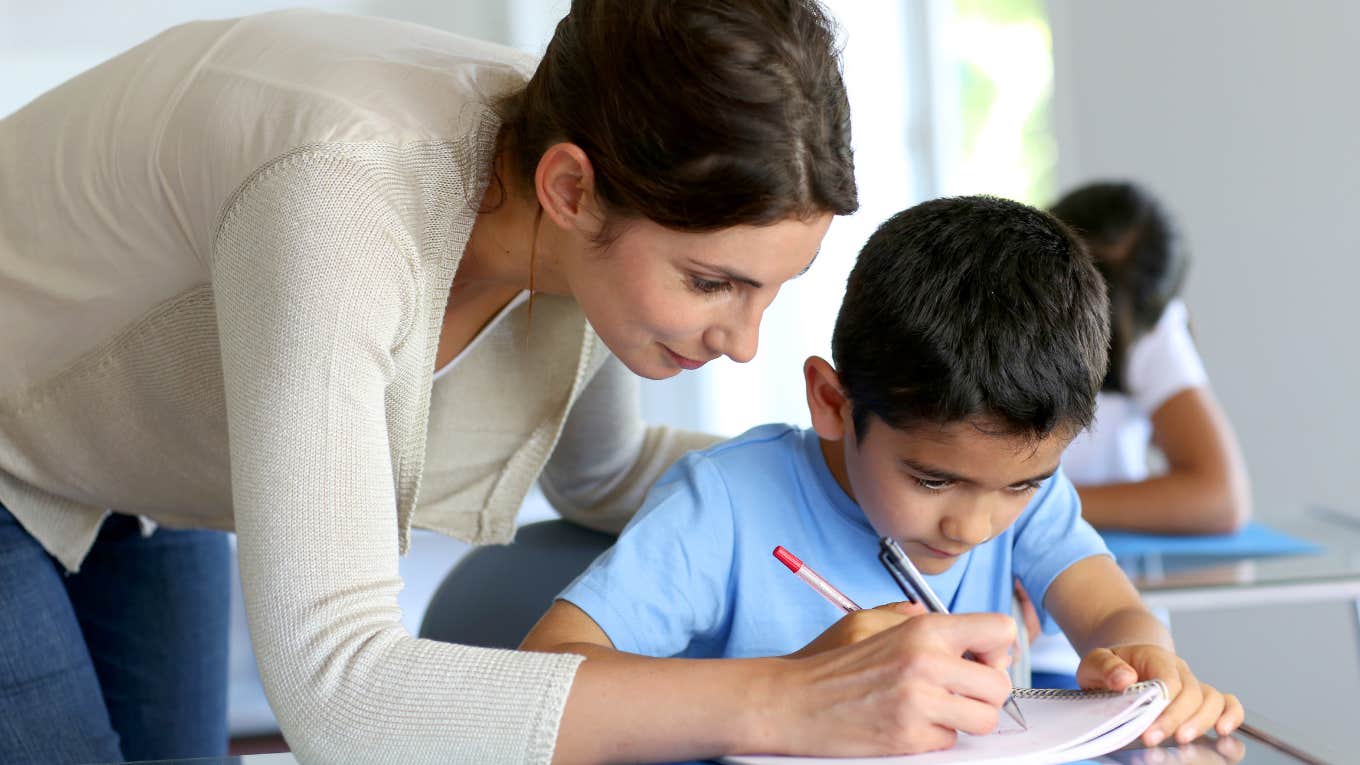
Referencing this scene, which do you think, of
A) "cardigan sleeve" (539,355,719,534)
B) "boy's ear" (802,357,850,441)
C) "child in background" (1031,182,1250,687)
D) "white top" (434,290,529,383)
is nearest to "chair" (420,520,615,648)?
"cardigan sleeve" (539,355,719,534)

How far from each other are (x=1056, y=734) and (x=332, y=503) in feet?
1.50

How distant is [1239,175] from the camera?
10.1 ft

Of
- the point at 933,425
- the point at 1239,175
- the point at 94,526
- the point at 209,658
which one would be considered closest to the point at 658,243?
the point at 933,425

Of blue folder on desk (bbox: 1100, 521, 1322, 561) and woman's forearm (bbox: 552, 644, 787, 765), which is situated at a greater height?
woman's forearm (bbox: 552, 644, 787, 765)

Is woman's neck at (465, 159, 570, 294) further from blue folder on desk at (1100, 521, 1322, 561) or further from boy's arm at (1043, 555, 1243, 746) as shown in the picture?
blue folder on desk at (1100, 521, 1322, 561)

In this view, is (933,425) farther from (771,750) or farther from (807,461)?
(771,750)

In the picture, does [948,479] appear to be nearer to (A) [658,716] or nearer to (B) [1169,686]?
(B) [1169,686]

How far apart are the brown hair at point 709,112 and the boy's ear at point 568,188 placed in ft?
0.04

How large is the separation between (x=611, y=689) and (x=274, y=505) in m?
0.23

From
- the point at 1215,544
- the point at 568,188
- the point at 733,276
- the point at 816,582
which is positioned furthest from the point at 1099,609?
the point at 1215,544

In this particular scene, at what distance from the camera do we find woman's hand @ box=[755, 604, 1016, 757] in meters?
0.81

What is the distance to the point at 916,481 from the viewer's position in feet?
3.47

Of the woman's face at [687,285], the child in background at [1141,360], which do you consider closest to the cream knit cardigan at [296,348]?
the woman's face at [687,285]

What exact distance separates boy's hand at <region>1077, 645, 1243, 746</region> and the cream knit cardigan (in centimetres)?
38
